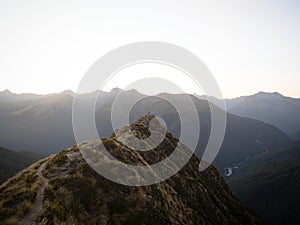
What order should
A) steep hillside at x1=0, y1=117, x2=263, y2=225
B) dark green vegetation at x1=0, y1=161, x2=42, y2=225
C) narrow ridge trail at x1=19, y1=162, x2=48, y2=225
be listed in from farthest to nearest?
1. steep hillside at x1=0, y1=117, x2=263, y2=225
2. dark green vegetation at x1=0, y1=161, x2=42, y2=225
3. narrow ridge trail at x1=19, y1=162, x2=48, y2=225

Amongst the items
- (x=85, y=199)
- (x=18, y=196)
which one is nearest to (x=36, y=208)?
(x=18, y=196)

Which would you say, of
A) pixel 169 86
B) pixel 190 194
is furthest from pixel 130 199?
pixel 169 86

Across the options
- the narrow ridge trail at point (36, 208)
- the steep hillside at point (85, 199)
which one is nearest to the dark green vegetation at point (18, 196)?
the steep hillside at point (85, 199)

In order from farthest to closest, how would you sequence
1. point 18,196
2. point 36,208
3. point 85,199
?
point 85,199 → point 18,196 → point 36,208

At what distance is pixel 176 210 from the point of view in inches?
1382

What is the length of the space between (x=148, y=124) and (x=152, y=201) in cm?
3873

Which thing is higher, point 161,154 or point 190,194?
point 161,154

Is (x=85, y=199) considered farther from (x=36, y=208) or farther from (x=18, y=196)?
(x=18, y=196)

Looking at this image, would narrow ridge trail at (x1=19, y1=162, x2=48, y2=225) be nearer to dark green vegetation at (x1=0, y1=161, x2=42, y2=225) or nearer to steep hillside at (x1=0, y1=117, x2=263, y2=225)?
steep hillside at (x1=0, y1=117, x2=263, y2=225)

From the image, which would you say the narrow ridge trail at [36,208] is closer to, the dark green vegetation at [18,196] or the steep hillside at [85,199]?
the steep hillside at [85,199]

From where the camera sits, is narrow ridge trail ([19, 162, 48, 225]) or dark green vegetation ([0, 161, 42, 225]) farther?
dark green vegetation ([0, 161, 42, 225])

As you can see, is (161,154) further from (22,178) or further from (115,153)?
(22,178)

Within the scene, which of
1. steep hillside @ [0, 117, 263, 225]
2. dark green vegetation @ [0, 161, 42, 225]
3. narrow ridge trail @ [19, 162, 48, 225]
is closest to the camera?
narrow ridge trail @ [19, 162, 48, 225]

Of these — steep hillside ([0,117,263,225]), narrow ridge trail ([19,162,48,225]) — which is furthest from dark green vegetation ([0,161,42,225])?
narrow ridge trail ([19,162,48,225])
